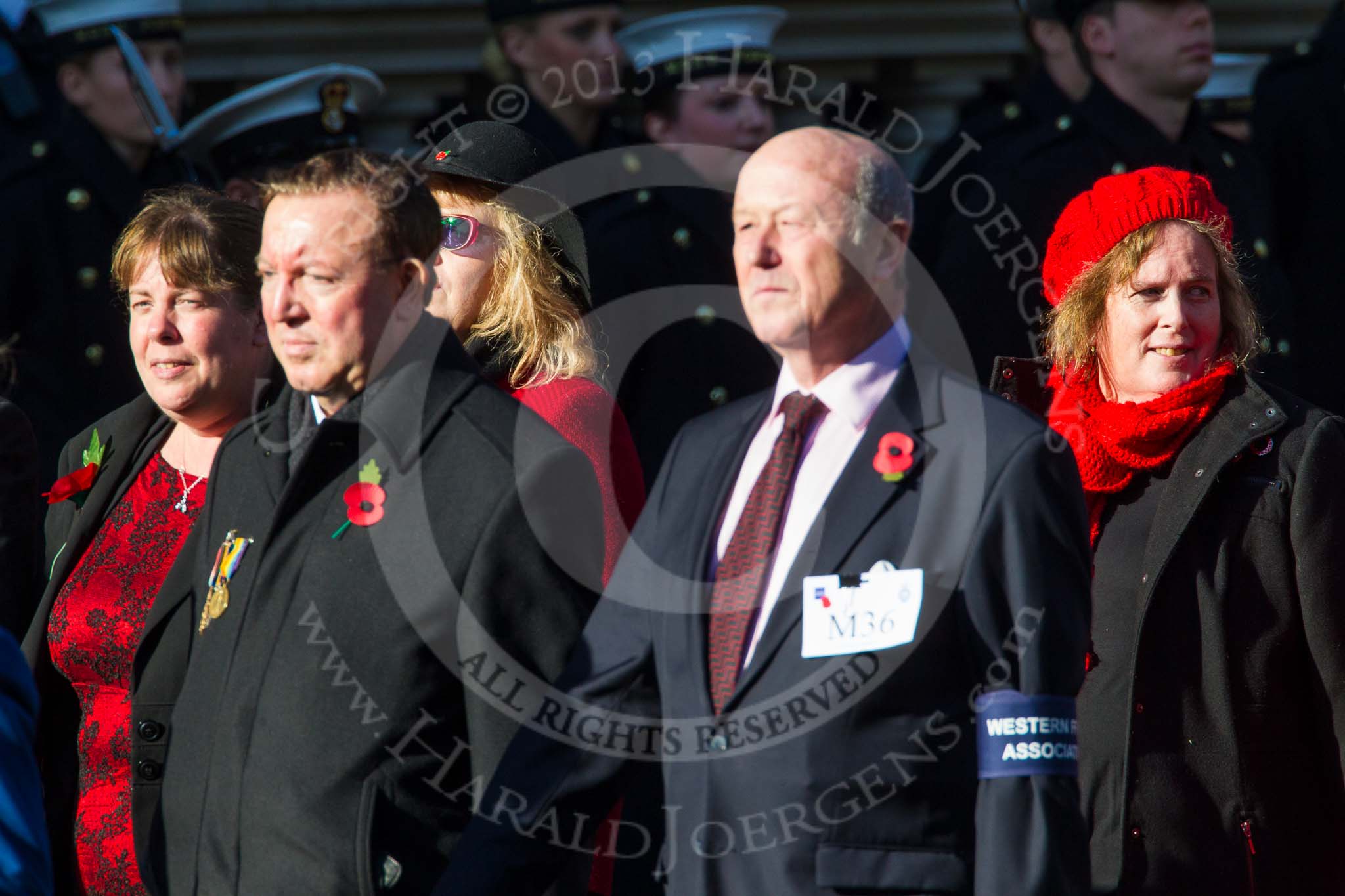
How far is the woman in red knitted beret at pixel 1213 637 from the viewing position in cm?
368

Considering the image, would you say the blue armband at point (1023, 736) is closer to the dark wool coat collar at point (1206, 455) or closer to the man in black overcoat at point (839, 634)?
the man in black overcoat at point (839, 634)

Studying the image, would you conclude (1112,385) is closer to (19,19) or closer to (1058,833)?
(1058,833)

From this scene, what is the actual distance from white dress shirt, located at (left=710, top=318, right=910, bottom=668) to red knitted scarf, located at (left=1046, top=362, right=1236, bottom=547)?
2.99 feet

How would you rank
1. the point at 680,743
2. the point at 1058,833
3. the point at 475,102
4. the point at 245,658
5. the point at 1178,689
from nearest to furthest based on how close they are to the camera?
the point at 1058,833 → the point at 680,743 → the point at 245,658 → the point at 1178,689 → the point at 475,102

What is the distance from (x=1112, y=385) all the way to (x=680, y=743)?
1.48 m

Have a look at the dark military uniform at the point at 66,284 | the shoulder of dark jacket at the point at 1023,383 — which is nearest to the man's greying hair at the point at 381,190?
the shoulder of dark jacket at the point at 1023,383

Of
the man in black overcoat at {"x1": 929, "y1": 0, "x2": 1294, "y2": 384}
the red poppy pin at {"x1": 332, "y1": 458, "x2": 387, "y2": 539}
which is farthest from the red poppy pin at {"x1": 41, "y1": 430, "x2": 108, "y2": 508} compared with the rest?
the man in black overcoat at {"x1": 929, "y1": 0, "x2": 1294, "y2": 384}

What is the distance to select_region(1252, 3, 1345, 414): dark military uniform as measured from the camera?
6.80 metres

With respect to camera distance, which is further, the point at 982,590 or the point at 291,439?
the point at 291,439

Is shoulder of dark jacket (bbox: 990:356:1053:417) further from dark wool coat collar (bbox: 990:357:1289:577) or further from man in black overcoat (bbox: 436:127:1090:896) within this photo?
man in black overcoat (bbox: 436:127:1090:896)

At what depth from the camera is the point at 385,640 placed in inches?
127

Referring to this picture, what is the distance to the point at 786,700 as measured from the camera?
2967mm

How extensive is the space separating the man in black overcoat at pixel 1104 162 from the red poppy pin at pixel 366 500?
2.78m

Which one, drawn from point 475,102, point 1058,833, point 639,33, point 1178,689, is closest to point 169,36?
point 639,33
